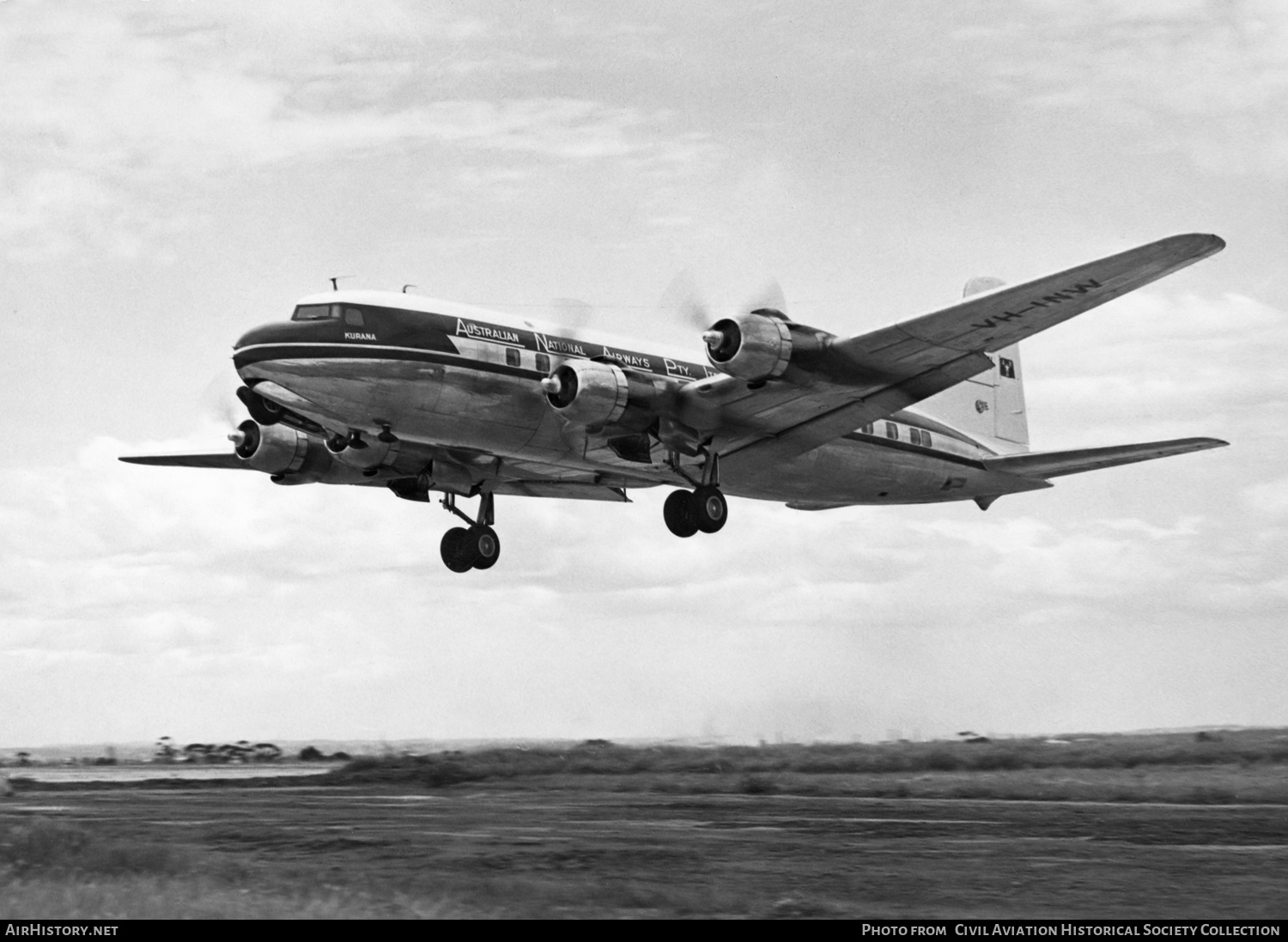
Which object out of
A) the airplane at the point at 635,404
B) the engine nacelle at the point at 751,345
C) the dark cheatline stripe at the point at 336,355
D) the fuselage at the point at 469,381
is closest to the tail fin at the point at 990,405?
the airplane at the point at 635,404

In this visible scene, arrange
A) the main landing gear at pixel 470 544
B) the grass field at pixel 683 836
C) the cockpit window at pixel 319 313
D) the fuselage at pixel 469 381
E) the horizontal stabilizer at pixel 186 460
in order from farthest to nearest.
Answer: the horizontal stabilizer at pixel 186 460 < the main landing gear at pixel 470 544 < the cockpit window at pixel 319 313 < the fuselage at pixel 469 381 < the grass field at pixel 683 836

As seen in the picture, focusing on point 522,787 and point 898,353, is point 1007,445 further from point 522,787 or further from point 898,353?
point 522,787

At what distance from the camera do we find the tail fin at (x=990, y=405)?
3284cm

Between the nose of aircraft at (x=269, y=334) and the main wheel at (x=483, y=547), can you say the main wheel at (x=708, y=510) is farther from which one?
the nose of aircraft at (x=269, y=334)

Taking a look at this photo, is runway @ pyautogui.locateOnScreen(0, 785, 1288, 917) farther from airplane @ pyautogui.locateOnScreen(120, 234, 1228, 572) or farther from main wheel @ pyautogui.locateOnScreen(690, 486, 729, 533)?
airplane @ pyautogui.locateOnScreen(120, 234, 1228, 572)

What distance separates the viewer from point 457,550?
1164 inches

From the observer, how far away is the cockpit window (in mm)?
24297

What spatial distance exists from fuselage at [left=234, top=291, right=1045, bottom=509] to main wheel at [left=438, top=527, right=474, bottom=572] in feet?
5.65

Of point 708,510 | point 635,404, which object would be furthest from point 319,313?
point 708,510

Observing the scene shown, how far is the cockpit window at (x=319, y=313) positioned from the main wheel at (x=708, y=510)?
7.65 metres

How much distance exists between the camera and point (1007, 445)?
3325 centimetres

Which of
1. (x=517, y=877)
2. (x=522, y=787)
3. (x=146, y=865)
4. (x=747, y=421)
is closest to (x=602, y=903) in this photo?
(x=517, y=877)

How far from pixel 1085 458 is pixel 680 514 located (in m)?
9.36

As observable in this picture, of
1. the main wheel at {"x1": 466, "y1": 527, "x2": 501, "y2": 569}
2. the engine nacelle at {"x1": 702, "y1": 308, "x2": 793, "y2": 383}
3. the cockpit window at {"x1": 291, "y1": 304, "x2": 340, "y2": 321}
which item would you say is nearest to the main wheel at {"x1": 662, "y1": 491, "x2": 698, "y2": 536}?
the engine nacelle at {"x1": 702, "y1": 308, "x2": 793, "y2": 383}
